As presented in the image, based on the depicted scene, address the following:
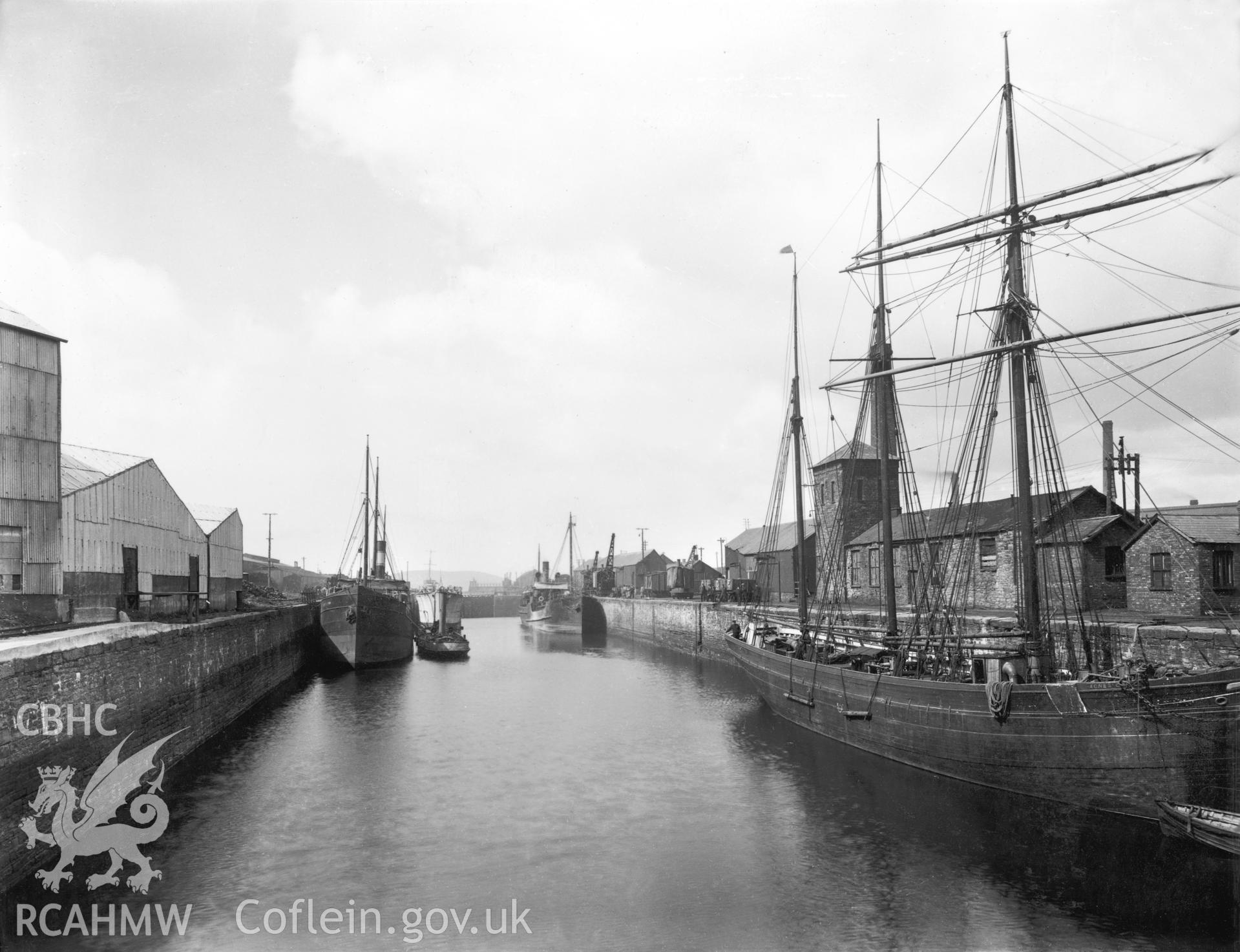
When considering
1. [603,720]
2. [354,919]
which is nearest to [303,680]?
[603,720]

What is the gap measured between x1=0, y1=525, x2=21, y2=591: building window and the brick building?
23962mm

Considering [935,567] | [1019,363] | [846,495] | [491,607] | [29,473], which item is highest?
[1019,363]

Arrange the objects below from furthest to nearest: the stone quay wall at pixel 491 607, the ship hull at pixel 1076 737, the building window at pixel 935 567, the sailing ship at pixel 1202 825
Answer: the stone quay wall at pixel 491 607 → the building window at pixel 935 567 → the ship hull at pixel 1076 737 → the sailing ship at pixel 1202 825

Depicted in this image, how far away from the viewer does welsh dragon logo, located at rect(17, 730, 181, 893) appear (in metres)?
12.1

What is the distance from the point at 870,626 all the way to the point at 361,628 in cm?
2607

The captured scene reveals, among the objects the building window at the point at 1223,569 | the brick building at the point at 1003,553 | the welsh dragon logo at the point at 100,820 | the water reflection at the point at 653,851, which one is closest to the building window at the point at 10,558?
the welsh dragon logo at the point at 100,820

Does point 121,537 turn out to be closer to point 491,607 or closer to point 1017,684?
point 1017,684

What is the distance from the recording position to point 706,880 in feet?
42.1

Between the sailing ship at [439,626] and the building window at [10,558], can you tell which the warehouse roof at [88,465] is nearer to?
the building window at [10,558]

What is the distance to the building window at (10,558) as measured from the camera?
1897 centimetres

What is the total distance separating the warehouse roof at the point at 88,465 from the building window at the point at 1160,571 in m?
35.9

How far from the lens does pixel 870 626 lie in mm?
34812

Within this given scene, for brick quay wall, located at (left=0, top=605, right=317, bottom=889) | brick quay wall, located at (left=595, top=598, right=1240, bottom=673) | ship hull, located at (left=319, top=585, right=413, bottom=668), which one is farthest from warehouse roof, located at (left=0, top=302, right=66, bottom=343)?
brick quay wall, located at (left=595, top=598, right=1240, bottom=673)

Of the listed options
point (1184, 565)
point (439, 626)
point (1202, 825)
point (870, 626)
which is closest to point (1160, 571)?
point (1184, 565)
